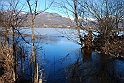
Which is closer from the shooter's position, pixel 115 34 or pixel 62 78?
pixel 62 78

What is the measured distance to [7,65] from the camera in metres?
13.8

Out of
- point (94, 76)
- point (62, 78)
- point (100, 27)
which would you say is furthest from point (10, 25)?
point (100, 27)

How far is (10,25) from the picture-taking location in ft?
40.7

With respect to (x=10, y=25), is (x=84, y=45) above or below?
below

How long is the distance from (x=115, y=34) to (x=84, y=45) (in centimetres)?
530

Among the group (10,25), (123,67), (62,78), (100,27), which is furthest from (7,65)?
(100,27)

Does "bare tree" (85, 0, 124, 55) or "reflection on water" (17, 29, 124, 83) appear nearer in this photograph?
"reflection on water" (17, 29, 124, 83)

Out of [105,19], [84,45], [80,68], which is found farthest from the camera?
[84,45]

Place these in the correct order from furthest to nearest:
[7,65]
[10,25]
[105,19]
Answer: [105,19] → [7,65] → [10,25]

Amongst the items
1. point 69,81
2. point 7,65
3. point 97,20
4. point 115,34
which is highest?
point 97,20

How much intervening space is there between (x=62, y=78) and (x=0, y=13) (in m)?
7.51

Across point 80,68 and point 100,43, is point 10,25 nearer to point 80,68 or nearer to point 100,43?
point 80,68

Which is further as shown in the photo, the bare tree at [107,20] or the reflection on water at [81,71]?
the bare tree at [107,20]

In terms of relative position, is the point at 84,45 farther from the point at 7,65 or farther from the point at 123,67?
the point at 7,65
